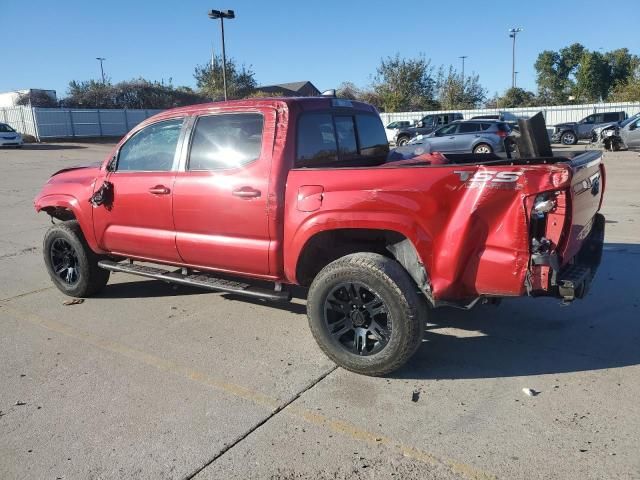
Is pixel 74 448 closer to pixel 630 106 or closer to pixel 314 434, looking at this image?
pixel 314 434

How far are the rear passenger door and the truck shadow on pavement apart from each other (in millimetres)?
1461

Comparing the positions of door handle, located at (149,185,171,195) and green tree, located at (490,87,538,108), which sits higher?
green tree, located at (490,87,538,108)

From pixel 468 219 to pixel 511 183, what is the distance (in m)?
0.32

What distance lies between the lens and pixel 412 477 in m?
2.65

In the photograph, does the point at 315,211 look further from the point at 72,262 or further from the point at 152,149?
the point at 72,262

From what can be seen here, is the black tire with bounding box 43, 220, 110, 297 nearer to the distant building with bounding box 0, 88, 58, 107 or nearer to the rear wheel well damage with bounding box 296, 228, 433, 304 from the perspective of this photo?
the rear wheel well damage with bounding box 296, 228, 433, 304

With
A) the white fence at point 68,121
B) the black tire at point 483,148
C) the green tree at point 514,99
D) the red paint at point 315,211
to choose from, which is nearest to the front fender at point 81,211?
the red paint at point 315,211

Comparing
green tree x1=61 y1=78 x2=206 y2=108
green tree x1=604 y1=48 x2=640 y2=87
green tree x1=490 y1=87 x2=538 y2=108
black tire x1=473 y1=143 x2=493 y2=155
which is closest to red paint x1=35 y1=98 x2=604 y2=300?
black tire x1=473 y1=143 x2=493 y2=155

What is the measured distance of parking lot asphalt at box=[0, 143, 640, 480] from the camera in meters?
2.80

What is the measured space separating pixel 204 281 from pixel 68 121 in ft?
131

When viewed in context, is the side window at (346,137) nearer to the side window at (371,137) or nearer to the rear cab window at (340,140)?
the rear cab window at (340,140)

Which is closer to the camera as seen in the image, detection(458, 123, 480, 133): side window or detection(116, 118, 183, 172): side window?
detection(116, 118, 183, 172): side window

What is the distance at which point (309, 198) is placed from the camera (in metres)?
3.77

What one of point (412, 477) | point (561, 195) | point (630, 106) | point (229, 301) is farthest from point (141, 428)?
point (630, 106)
